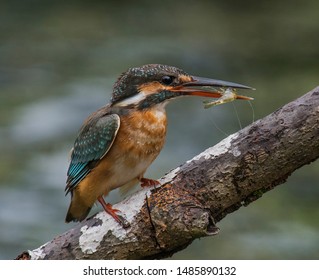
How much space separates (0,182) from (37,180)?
18cm

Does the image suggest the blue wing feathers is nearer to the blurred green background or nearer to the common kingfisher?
the common kingfisher

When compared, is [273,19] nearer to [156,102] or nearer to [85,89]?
[85,89]

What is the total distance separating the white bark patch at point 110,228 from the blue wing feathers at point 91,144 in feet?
1.03

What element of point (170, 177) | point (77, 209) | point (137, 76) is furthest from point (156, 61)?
point (170, 177)

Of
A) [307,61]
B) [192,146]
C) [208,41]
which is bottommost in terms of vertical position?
[192,146]

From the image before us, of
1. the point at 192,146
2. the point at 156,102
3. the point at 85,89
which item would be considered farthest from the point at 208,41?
the point at 156,102

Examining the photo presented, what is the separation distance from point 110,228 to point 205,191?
275 mm

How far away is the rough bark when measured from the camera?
2.52 m

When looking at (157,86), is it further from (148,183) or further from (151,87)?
(148,183)

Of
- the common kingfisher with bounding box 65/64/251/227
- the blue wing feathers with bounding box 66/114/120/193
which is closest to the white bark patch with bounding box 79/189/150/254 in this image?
the common kingfisher with bounding box 65/64/251/227

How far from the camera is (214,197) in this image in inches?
102

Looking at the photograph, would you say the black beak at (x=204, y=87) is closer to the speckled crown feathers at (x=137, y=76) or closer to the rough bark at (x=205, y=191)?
the speckled crown feathers at (x=137, y=76)

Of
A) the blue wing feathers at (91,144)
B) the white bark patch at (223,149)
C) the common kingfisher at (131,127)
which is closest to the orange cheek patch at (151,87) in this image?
the common kingfisher at (131,127)

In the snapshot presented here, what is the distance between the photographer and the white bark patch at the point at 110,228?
2662 mm
